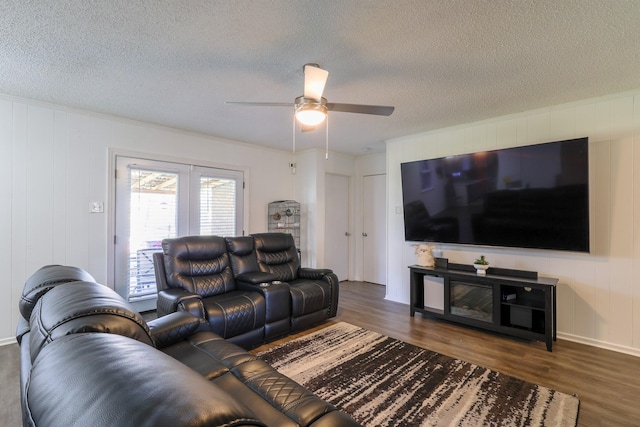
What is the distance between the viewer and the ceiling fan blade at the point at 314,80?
203 centimetres

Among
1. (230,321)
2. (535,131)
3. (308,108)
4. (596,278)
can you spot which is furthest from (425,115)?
(230,321)

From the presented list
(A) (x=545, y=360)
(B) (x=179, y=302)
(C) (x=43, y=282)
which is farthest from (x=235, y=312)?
(A) (x=545, y=360)

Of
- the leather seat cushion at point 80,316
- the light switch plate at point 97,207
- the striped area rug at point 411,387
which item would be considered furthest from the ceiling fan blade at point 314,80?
the light switch plate at point 97,207

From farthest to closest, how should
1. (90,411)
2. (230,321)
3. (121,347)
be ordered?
(230,321) < (121,347) < (90,411)

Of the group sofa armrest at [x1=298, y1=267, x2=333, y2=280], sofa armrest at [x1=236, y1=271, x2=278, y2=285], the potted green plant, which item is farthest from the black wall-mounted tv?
sofa armrest at [x1=236, y1=271, x2=278, y2=285]

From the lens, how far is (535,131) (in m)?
3.40

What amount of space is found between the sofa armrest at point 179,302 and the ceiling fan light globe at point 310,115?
1780mm

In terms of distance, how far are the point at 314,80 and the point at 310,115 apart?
29cm

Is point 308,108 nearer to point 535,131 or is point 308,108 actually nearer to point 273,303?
point 273,303

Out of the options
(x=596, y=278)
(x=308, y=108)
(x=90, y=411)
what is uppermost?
(x=308, y=108)

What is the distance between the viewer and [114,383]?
529 millimetres

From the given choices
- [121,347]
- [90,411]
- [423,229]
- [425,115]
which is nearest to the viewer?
[90,411]

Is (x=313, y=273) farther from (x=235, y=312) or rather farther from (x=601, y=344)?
(x=601, y=344)

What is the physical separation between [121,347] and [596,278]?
4.03m
